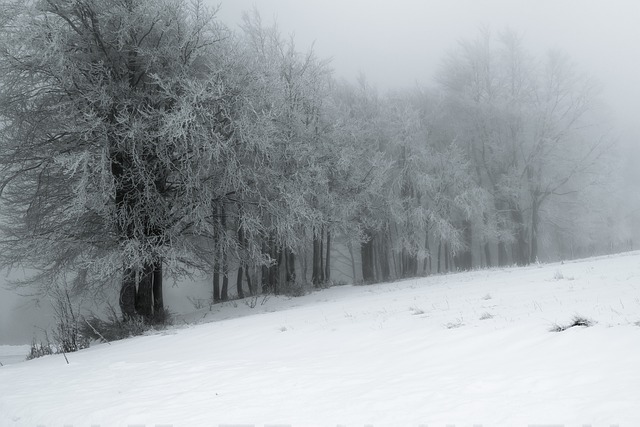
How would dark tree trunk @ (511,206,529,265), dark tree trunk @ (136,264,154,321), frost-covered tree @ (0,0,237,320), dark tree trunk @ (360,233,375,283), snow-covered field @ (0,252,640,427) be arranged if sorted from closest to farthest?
snow-covered field @ (0,252,640,427), frost-covered tree @ (0,0,237,320), dark tree trunk @ (136,264,154,321), dark tree trunk @ (360,233,375,283), dark tree trunk @ (511,206,529,265)

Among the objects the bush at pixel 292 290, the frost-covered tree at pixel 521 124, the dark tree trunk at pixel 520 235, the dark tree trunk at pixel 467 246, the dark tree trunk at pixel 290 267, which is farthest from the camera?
the dark tree trunk at pixel 520 235

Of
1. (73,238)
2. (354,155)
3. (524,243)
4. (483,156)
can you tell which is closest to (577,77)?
(483,156)

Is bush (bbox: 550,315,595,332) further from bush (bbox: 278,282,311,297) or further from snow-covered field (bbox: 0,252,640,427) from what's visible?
bush (bbox: 278,282,311,297)

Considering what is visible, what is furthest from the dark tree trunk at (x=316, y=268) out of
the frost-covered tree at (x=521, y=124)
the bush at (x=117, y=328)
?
the frost-covered tree at (x=521, y=124)

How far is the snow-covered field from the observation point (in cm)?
350

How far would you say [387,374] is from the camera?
15.3 ft

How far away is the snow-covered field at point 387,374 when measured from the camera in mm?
3502

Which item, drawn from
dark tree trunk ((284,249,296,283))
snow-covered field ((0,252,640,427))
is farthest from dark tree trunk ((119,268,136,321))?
dark tree trunk ((284,249,296,283))

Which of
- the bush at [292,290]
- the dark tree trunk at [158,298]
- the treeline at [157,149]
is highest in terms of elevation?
the treeline at [157,149]

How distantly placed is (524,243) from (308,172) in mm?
17151

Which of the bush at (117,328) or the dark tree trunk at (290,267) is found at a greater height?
the dark tree trunk at (290,267)

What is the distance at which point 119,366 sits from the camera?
6973 mm

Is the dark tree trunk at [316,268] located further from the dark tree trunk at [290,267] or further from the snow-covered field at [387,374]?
the snow-covered field at [387,374]

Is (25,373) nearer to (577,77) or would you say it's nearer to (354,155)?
(354,155)
